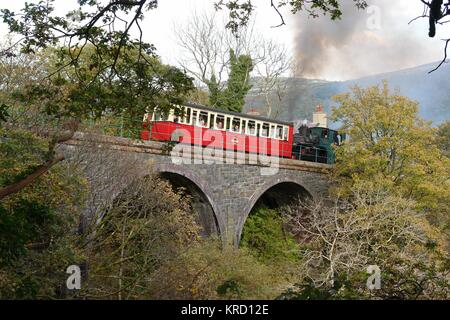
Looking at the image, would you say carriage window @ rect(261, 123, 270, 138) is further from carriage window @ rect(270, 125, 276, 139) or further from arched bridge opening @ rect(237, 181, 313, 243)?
arched bridge opening @ rect(237, 181, 313, 243)

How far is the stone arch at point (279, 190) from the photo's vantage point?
20.8 meters

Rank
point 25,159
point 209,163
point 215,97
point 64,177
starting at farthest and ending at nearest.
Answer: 1. point 215,97
2. point 209,163
3. point 64,177
4. point 25,159

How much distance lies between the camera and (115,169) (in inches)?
561

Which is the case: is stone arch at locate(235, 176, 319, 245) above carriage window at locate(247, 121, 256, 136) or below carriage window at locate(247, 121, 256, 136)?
below

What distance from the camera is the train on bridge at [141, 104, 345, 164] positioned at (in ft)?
60.9

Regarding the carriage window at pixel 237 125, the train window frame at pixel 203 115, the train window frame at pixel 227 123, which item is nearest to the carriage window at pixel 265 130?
the carriage window at pixel 237 125

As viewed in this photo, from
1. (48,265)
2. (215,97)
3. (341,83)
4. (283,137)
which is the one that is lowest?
(48,265)

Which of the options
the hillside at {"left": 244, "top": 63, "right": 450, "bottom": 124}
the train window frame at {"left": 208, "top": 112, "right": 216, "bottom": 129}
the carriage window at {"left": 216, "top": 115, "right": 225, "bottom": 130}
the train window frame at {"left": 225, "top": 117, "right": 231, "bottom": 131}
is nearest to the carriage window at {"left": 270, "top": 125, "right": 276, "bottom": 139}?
the train window frame at {"left": 225, "top": 117, "right": 231, "bottom": 131}

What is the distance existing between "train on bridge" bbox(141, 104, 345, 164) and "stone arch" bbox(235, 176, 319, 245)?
4.13 feet

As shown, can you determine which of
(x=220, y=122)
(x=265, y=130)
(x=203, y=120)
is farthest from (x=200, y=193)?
(x=265, y=130)
